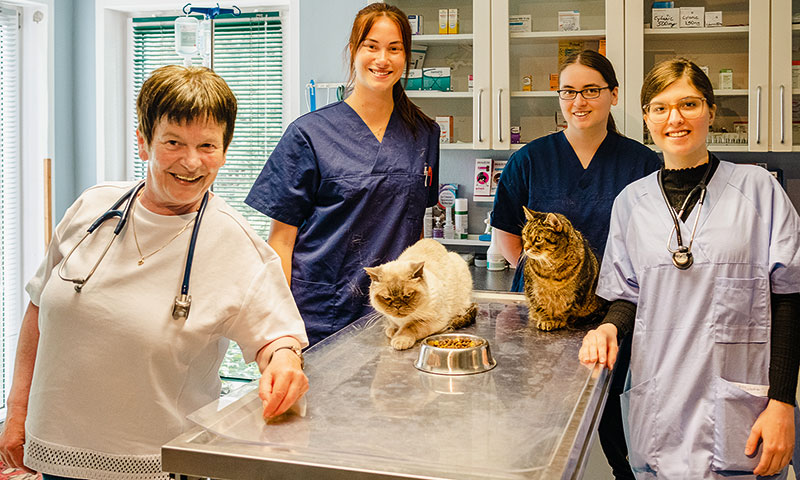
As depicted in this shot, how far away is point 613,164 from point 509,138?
127cm

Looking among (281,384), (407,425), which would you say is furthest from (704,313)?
(281,384)

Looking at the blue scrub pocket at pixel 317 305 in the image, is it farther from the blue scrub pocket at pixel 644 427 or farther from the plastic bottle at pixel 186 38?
the plastic bottle at pixel 186 38

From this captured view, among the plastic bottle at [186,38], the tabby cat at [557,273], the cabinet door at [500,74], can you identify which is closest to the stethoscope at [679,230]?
the tabby cat at [557,273]

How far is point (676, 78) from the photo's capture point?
5.11 ft

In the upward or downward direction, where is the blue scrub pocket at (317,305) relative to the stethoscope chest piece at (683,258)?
downward

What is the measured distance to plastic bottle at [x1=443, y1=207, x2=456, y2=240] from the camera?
11.9 ft

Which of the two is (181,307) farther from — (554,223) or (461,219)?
(461,219)

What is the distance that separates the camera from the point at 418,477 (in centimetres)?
94

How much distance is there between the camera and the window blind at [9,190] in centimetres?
371

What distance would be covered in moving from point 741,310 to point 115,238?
118 cm

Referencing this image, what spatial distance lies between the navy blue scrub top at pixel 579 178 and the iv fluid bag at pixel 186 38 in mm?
2094

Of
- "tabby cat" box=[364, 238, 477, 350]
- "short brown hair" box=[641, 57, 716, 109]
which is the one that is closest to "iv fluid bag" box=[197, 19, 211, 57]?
"tabby cat" box=[364, 238, 477, 350]

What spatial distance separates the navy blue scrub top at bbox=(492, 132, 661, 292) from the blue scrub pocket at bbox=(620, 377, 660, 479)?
0.57m

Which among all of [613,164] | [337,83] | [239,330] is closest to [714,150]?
[613,164]
